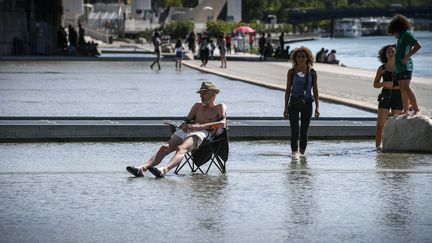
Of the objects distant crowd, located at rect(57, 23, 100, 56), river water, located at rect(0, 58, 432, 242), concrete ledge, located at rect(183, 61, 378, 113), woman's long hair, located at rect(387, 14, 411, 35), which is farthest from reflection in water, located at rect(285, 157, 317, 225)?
distant crowd, located at rect(57, 23, 100, 56)

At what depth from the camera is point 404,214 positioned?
418 inches

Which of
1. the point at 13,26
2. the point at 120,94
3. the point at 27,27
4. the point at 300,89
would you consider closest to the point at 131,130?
the point at 300,89

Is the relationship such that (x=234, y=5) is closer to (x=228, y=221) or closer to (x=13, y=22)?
(x=13, y=22)

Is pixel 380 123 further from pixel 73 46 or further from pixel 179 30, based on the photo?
pixel 179 30

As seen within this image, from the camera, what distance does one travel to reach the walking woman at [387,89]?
16.2 meters

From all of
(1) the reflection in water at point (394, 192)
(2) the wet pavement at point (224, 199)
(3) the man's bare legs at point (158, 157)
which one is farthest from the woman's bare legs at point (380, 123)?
(3) the man's bare legs at point (158, 157)

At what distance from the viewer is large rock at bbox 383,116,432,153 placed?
15727mm

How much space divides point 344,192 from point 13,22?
5175cm

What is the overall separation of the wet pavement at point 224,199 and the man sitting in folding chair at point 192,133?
6.8 inches

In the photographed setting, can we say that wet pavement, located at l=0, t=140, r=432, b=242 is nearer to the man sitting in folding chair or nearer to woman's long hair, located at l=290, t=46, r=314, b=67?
the man sitting in folding chair

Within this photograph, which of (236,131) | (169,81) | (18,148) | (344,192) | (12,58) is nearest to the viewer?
(344,192)

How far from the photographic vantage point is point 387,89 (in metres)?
16.4

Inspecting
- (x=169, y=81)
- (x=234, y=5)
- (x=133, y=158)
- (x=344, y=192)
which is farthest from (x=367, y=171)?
(x=234, y=5)

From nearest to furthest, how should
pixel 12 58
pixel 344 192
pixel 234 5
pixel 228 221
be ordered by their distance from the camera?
pixel 228 221
pixel 344 192
pixel 12 58
pixel 234 5
